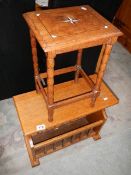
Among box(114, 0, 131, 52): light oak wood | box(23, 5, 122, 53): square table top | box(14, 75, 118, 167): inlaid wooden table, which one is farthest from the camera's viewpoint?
box(114, 0, 131, 52): light oak wood

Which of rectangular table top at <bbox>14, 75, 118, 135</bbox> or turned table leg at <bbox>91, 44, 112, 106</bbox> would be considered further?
rectangular table top at <bbox>14, 75, 118, 135</bbox>

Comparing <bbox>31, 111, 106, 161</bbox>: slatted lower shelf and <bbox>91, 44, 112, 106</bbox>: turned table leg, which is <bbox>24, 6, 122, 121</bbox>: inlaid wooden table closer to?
<bbox>91, 44, 112, 106</bbox>: turned table leg

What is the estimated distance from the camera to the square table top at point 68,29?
877 millimetres

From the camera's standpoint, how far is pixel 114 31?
0.98m

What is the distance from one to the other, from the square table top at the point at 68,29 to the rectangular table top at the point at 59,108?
545 millimetres

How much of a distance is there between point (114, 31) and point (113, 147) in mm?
1078

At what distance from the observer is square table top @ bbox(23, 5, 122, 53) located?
0.88 m

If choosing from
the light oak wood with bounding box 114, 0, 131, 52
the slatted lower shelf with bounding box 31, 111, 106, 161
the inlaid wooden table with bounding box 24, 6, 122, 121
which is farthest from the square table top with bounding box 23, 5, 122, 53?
the light oak wood with bounding box 114, 0, 131, 52

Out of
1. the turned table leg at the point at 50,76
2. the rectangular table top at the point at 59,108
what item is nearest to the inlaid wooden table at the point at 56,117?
the rectangular table top at the point at 59,108

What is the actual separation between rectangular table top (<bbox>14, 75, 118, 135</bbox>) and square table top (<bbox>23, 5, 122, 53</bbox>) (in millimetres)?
545

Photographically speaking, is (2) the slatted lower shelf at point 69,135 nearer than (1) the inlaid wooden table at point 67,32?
No

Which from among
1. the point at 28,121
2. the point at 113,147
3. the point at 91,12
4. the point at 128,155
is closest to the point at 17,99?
the point at 28,121

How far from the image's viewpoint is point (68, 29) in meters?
0.95

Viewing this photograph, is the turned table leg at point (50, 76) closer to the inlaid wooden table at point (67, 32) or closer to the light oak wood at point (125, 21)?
the inlaid wooden table at point (67, 32)
